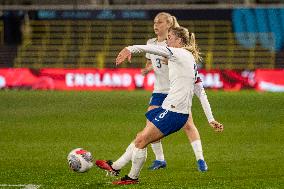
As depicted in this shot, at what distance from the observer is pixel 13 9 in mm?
42531

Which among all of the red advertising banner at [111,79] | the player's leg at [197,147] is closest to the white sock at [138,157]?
the player's leg at [197,147]

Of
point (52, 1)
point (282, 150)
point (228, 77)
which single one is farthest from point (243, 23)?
point (282, 150)

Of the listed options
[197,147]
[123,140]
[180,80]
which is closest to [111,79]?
[123,140]

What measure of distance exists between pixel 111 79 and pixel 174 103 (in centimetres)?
2466

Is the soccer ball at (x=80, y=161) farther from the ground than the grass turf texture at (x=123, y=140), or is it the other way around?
the soccer ball at (x=80, y=161)

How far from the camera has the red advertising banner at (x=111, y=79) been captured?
35.1m

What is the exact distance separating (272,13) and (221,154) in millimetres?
26541

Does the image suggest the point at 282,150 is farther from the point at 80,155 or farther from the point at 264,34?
the point at 264,34

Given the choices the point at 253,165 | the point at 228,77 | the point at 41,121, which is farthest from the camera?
the point at 228,77

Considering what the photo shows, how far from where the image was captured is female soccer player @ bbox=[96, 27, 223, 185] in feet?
38.0

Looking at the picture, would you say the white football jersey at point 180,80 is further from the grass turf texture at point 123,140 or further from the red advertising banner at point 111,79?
the red advertising banner at point 111,79

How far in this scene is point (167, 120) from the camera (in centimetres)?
1159

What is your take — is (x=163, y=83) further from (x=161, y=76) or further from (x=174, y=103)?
(x=174, y=103)

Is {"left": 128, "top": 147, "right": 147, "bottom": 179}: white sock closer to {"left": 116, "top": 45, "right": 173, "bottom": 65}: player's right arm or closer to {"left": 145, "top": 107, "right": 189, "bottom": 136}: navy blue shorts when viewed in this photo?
{"left": 145, "top": 107, "right": 189, "bottom": 136}: navy blue shorts
